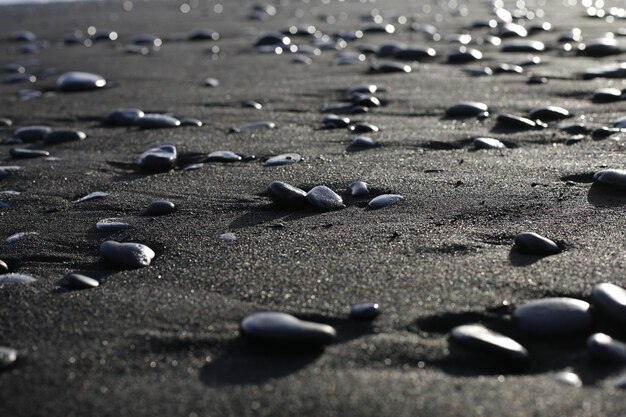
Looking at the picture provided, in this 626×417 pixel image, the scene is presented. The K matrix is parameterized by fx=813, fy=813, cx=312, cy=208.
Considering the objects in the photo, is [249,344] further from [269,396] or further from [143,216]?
[143,216]

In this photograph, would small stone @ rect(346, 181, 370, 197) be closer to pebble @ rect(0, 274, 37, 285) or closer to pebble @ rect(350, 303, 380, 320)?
pebble @ rect(350, 303, 380, 320)

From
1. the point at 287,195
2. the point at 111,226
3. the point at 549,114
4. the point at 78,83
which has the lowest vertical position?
the point at 78,83

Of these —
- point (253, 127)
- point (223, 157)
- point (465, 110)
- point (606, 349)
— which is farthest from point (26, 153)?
point (606, 349)

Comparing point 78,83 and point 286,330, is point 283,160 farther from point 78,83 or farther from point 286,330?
point 78,83

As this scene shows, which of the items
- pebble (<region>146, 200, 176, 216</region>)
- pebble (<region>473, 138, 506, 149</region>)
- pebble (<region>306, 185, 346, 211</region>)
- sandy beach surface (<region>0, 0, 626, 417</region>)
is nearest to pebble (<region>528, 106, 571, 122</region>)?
sandy beach surface (<region>0, 0, 626, 417</region>)

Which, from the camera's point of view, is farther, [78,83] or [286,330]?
[78,83]

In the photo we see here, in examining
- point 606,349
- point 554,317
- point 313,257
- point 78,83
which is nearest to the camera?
point 606,349

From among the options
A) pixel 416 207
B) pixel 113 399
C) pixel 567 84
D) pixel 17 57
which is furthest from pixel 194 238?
pixel 17 57
